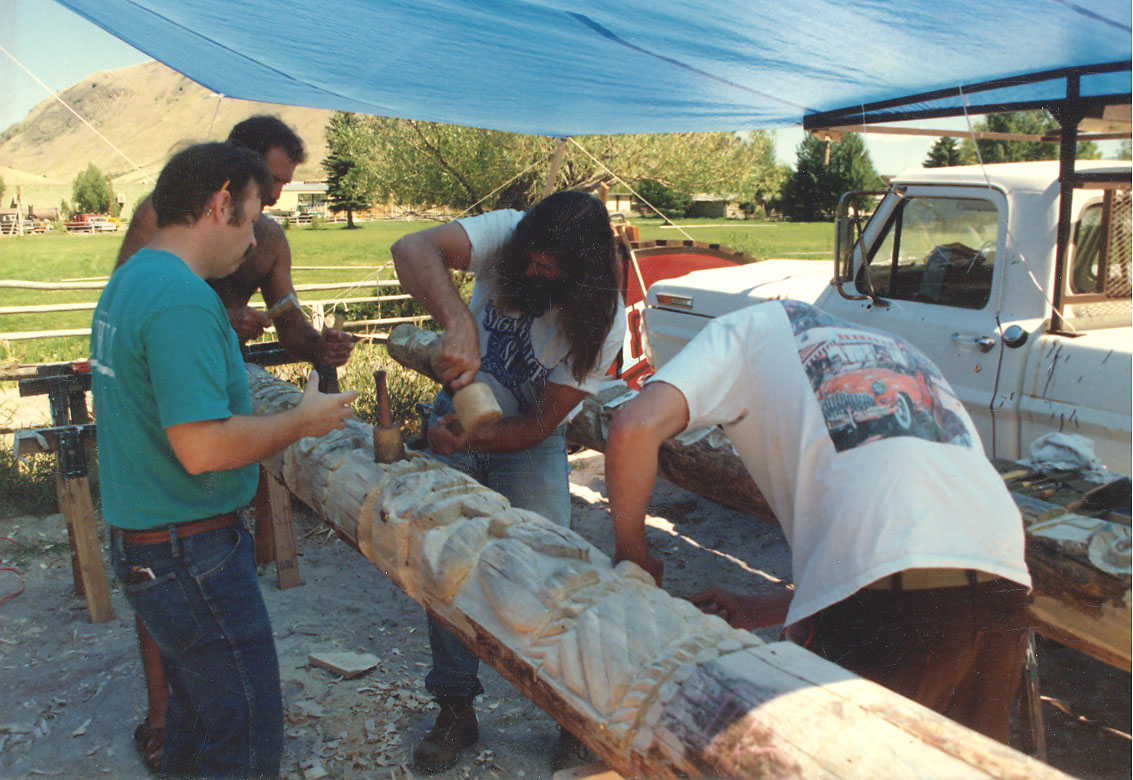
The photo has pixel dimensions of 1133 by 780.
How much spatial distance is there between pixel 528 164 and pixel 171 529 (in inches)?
322

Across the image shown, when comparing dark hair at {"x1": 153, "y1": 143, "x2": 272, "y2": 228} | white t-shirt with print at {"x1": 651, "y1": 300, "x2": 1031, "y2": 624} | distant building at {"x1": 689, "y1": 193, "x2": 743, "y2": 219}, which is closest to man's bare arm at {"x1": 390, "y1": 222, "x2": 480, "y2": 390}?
dark hair at {"x1": 153, "y1": 143, "x2": 272, "y2": 228}

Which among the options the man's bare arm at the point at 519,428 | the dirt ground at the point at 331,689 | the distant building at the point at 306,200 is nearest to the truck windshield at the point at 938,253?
the dirt ground at the point at 331,689

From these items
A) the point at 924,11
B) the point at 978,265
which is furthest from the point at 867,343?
the point at 978,265

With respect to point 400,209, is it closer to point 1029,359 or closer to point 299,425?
point 1029,359

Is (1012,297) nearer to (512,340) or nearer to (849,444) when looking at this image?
(512,340)

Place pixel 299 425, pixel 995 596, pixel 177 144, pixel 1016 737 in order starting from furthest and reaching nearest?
pixel 1016 737 < pixel 177 144 < pixel 299 425 < pixel 995 596

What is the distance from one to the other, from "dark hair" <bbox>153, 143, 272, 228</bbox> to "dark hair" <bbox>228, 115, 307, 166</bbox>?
3.85 feet

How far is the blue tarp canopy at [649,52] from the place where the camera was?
7.22 ft

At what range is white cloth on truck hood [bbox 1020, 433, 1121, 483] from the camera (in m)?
2.55

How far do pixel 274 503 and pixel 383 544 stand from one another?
1.71 meters

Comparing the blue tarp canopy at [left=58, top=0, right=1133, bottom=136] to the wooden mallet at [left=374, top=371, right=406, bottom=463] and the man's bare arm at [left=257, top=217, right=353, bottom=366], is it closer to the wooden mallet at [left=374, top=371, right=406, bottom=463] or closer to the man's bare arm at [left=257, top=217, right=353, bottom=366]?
the man's bare arm at [left=257, top=217, right=353, bottom=366]

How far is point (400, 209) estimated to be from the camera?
337 inches

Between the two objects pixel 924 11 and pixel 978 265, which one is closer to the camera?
pixel 924 11

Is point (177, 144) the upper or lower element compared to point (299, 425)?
upper
